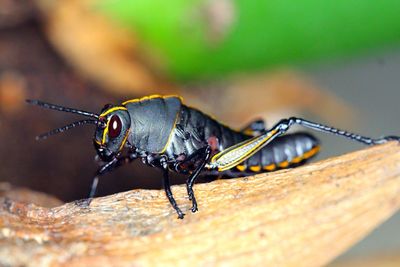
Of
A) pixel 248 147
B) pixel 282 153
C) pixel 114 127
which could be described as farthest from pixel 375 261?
pixel 114 127

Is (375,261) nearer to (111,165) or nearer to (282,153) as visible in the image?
(282,153)

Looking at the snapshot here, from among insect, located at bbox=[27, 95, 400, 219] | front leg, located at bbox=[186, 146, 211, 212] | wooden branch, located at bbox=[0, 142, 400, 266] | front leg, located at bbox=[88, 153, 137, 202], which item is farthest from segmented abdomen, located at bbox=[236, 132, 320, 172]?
wooden branch, located at bbox=[0, 142, 400, 266]

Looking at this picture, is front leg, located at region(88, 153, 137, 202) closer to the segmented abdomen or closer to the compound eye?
the compound eye

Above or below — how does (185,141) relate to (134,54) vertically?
below

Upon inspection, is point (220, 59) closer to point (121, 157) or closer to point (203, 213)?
point (121, 157)

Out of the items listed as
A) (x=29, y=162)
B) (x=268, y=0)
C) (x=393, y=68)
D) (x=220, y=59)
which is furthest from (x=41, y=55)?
(x=393, y=68)

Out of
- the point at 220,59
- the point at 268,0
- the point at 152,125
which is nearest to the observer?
the point at 152,125

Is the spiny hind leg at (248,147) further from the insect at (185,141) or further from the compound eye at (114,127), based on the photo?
the compound eye at (114,127)
